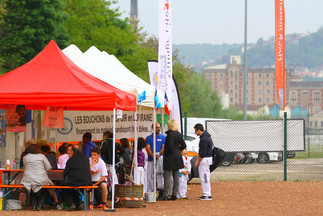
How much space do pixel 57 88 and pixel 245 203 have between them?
5088 millimetres

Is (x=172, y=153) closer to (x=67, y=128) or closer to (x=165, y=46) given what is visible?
(x=165, y=46)

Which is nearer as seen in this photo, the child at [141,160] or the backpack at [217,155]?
the child at [141,160]

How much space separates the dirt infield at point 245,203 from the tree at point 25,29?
12244mm

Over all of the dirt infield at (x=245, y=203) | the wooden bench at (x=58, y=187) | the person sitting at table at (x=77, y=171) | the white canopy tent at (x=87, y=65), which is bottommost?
the dirt infield at (x=245, y=203)

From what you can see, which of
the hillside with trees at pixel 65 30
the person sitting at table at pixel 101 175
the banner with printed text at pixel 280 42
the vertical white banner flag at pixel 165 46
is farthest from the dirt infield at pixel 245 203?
the hillside with trees at pixel 65 30

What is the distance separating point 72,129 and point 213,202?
225 inches

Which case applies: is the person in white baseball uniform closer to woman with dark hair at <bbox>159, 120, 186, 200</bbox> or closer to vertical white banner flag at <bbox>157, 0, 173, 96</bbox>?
woman with dark hair at <bbox>159, 120, 186, 200</bbox>

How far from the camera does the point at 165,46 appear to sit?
55.7ft

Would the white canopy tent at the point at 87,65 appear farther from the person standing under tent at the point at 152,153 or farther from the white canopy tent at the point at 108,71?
the person standing under tent at the point at 152,153

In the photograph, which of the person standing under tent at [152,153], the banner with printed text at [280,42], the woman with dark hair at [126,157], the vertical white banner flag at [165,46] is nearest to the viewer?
the woman with dark hair at [126,157]

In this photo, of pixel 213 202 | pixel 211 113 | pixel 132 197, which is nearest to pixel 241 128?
pixel 213 202

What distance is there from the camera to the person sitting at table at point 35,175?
13.3m

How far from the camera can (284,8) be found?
79.8 ft

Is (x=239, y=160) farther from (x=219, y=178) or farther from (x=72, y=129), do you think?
(x=72, y=129)
